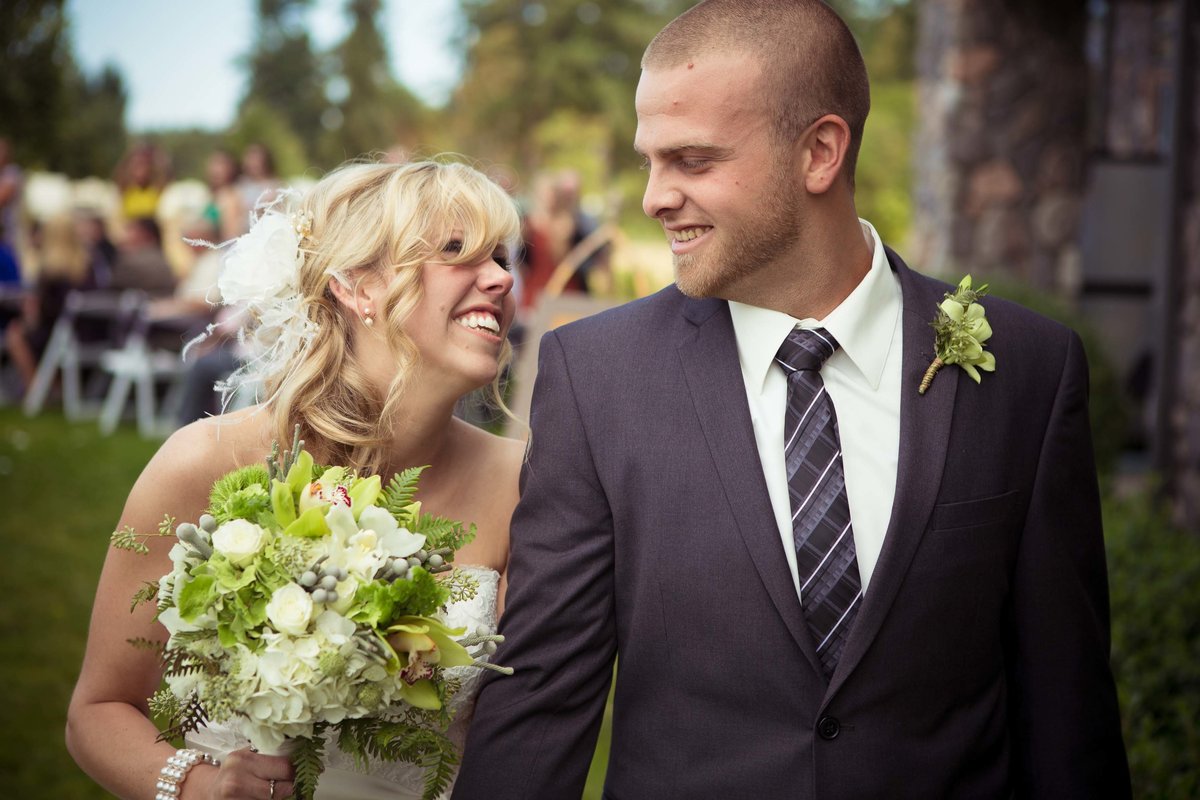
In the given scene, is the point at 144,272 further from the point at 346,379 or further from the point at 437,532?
the point at 437,532

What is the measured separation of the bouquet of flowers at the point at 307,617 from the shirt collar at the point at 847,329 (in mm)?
793

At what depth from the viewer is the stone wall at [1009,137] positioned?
1035 centimetres

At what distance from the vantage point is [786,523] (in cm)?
258

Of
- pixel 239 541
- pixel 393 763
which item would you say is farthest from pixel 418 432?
pixel 239 541

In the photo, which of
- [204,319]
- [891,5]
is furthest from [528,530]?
[891,5]

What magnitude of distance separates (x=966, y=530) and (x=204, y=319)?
1111 centimetres

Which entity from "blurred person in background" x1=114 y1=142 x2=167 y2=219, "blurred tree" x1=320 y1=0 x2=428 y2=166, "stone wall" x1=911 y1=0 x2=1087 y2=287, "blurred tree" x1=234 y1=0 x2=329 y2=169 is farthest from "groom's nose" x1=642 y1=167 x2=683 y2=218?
"blurred tree" x1=234 y1=0 x2=329 y2=169

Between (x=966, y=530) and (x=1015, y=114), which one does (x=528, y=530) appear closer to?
(x=966, y=530)

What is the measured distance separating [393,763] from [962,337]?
1764 millimetres

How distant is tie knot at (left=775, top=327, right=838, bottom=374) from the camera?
8.75 feet

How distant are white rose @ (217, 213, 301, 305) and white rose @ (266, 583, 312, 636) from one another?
1.17 metres

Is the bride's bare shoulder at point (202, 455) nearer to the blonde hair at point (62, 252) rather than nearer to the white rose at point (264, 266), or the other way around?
the white rose at point (264, 266)

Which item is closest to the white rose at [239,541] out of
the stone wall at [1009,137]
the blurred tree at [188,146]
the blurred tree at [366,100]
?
the stone wall at [1009,137]

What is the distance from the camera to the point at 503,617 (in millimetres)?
2709
